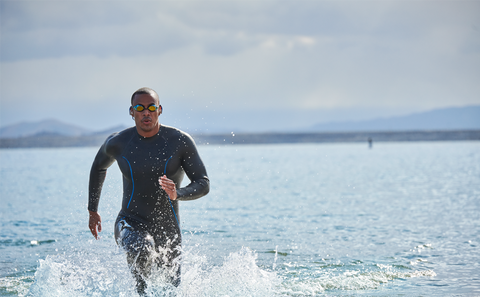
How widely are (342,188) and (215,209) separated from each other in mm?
7779

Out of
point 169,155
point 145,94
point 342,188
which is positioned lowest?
point 342,188

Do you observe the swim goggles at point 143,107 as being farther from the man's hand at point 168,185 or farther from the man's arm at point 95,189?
the man's hand at point 168,185

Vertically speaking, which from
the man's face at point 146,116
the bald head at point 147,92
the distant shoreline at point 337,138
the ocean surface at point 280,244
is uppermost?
the bald head at point 147,92

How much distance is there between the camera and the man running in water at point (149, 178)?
5.92 m

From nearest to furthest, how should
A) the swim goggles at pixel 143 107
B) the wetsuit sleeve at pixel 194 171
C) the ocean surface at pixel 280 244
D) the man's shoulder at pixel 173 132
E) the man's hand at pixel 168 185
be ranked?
the man's hand at pixel 168 185 < the wetsuit sleeve at pixel 194 171 < the swim goggles at pixel 143 107 < the man's shoulder at pixel 173 132 < the ocean surface at pixel 280 244

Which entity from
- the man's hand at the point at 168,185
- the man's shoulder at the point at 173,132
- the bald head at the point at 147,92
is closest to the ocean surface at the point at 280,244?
the man's hand at the point at 168,185

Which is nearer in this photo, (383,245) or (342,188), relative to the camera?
(383,245)

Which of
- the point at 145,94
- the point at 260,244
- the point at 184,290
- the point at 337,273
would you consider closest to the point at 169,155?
the point at 145,94

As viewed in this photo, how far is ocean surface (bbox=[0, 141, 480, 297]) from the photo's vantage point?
25.9ft

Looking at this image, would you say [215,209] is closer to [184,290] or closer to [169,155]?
[184,290]

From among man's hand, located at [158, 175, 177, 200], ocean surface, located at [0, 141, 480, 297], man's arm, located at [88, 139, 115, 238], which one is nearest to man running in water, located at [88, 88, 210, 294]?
man's arm, located at [88, 139, 115, 238]

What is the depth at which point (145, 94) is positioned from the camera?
5895 millimetres

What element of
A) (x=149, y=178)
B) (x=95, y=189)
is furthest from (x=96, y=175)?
(x=149, y=178)

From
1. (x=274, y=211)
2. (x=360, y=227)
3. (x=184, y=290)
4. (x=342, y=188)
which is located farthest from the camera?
(x=342, y=188)
